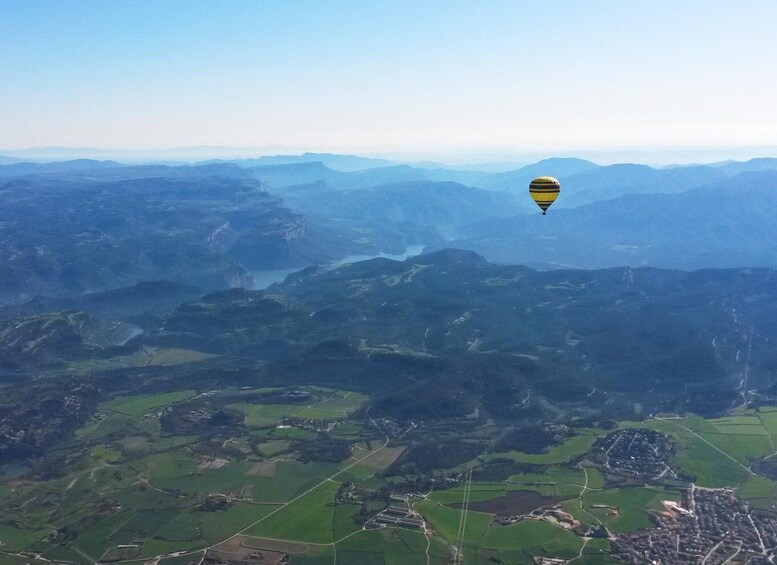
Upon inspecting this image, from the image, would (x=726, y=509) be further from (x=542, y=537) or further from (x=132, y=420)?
(x=132, y=420)

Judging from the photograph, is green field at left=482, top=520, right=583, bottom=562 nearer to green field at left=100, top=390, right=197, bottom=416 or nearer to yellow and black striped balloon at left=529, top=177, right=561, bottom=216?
yellow and black striped balloon at left=529, top=177, right=561, bottom=216

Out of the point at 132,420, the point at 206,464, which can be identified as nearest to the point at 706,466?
the point at 206,464

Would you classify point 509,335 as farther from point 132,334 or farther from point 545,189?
point 132,334

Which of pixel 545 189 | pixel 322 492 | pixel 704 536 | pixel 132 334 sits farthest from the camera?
pixel 132 334

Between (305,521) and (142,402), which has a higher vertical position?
(305,521)

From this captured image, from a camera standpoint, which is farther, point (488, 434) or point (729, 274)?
point (729, 274)

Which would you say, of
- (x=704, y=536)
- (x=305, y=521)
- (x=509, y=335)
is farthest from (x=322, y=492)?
(x=509, y=335)

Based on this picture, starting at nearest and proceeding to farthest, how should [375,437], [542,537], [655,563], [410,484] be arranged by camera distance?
1. [655,563]
2. [542,537]
3. [410,484]
4. [375,437]

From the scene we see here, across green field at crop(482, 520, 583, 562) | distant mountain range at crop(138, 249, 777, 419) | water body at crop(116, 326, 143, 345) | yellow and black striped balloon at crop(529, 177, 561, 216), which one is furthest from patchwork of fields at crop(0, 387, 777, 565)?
water body at crop(116, 326, 143, 345)

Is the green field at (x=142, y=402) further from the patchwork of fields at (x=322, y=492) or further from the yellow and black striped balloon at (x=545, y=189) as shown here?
the yellow and black striped balloon at (x=545, y=189)

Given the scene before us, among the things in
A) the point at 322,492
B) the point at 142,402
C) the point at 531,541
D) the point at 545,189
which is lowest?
the point at 142,402

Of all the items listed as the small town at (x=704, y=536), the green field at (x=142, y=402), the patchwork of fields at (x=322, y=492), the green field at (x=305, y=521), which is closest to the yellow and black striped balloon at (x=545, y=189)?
the patchwork of fields at (x=322, y=492)
